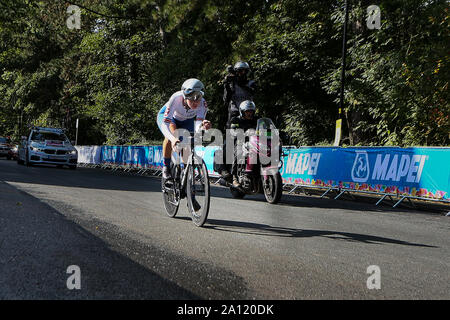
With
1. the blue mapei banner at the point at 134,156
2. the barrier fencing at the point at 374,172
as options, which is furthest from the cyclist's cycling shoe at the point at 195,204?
the blue mapei banner at the point at 134,156

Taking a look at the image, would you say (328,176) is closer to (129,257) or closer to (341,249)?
(341,249)


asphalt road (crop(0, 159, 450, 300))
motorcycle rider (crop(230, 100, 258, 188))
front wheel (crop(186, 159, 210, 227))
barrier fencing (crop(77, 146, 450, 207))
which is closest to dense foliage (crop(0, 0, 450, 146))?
barrier fencing (crop(77, 146, 450, 207))

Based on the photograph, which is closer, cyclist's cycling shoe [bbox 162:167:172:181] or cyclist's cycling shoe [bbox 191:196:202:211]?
cyclist's cycling shoe [bbox 191:196:202:211]

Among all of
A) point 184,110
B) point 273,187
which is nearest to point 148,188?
point 273,187

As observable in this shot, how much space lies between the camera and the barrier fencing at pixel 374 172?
9898mm

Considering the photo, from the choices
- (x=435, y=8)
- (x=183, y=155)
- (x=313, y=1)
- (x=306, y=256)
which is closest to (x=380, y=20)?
(x=435, y=8)

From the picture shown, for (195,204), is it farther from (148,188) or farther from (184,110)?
(148,188)

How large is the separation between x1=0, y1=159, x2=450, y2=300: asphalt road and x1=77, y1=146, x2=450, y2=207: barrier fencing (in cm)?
225

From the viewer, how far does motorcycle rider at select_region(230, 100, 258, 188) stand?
963cm

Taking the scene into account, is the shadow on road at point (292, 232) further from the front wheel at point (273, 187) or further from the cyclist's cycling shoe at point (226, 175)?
the cyclist's cycling shoe at point (226, 175)

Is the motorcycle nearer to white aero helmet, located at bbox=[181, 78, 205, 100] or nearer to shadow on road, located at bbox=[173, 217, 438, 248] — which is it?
shadow on road, located at bbox=[173, 217, 438, 248]

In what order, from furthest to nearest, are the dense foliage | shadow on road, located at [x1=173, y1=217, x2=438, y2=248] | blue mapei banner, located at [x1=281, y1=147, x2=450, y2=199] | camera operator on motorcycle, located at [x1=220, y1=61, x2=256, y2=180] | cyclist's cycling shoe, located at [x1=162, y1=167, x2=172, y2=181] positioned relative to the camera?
the dense foliage < camera operator on motorcycle, located at [x1=220, y1=61, x2=256, y2=180] < blue mapei banner, located at [x1=281, y1=147, x2=450, y2=199] < cyclist's cycling shoe, located at [x1=162, y1=167, x2=172, y2=181] < shadow on road, located at [x1=173, y1=217, x2=438, y2=248]

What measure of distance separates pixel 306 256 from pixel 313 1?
64.7 ft

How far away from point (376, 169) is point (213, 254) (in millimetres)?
7859
